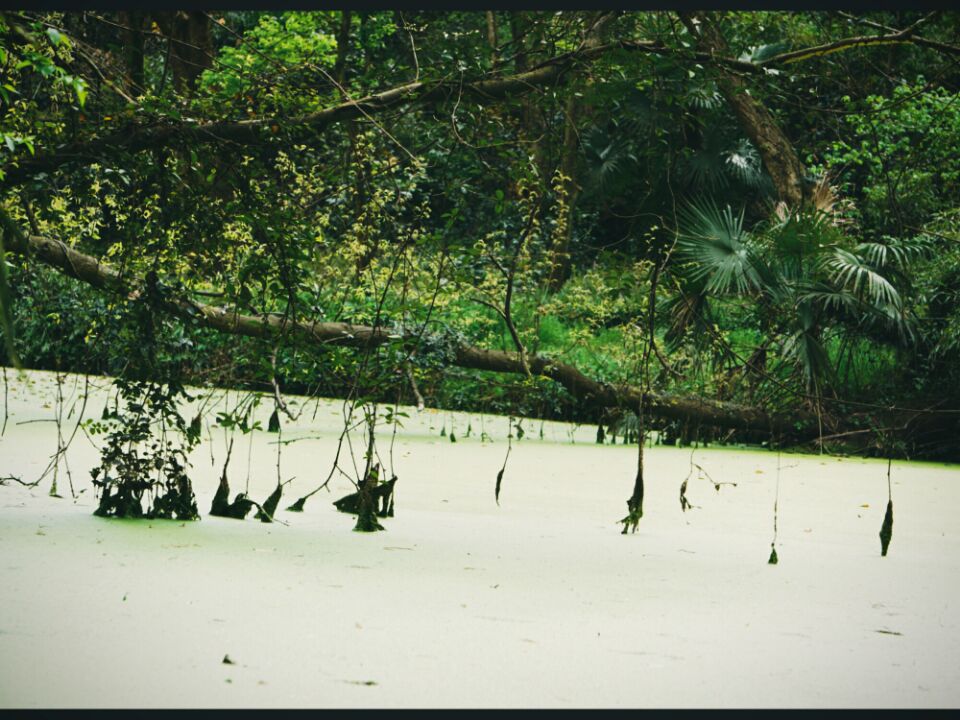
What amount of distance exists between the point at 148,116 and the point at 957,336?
5414 mm

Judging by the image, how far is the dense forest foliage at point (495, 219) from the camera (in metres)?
3.44

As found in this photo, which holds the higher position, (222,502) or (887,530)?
(887,530)

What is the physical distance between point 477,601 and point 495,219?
33.8 feet

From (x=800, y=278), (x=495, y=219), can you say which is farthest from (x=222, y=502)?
(x=495, y=219)

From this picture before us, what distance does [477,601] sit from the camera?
2.65 meters

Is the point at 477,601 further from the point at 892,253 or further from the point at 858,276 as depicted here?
the point at 892,253

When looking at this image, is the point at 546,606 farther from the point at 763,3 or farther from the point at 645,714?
the point at 763,3

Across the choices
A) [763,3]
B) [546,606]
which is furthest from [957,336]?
[546,606]

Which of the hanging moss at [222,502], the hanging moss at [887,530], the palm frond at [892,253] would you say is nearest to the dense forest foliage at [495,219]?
the palm frond at [892,253]

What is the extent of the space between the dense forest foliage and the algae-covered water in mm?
508

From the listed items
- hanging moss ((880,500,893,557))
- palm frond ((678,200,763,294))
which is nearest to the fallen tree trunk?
palm frond ((678,200,763,294))

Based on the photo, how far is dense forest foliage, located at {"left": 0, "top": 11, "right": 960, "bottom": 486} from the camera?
3441mm

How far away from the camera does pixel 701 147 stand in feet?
38.6

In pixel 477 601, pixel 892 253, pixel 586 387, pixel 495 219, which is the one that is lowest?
pixel 477 601
